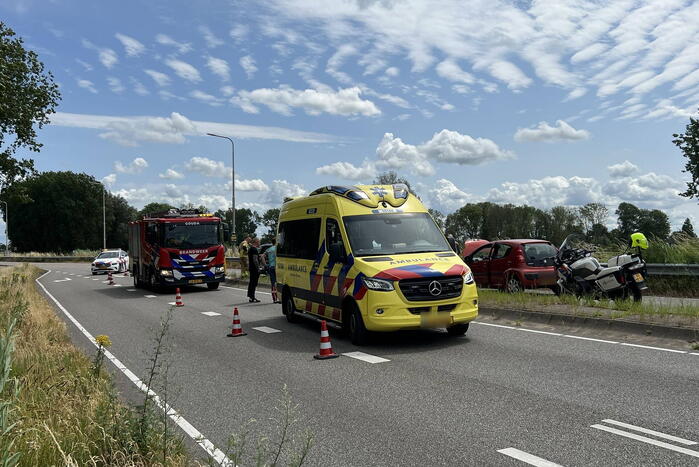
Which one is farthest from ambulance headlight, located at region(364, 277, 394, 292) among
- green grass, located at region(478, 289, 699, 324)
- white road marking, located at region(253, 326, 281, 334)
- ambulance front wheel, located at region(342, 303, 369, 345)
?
green grass, located at region(478, 289, 699, 324)

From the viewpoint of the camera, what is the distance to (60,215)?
110 metres

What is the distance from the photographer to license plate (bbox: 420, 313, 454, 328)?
31.1 feet

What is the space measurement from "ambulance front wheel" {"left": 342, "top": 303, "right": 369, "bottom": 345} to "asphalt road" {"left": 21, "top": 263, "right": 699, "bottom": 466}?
0.19 m

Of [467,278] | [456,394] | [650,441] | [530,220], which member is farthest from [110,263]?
[530,220]

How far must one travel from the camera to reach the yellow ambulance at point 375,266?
943 cm

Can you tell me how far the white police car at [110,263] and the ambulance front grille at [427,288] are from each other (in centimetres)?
3563

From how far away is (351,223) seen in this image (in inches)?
421

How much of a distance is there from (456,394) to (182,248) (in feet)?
58.5

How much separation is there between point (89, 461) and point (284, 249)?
981cm

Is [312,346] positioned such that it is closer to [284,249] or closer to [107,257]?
[284,249]

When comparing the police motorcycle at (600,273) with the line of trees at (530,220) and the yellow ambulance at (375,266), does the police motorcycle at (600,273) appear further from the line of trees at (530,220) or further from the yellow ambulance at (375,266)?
the line of trees at (530,220)

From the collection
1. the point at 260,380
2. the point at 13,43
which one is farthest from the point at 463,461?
the point at 13,43

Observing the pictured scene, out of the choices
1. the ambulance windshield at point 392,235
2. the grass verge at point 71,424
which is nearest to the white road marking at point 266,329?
the ambulance windshield at point 392,235

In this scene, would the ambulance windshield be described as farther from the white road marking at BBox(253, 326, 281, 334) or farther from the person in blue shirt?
the person in blue shirt
